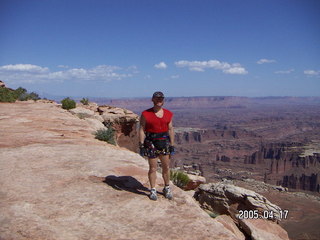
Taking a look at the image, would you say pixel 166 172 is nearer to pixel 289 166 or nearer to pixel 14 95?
pixel 14 95

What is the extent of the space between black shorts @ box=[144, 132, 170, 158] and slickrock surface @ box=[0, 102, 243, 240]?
78cm

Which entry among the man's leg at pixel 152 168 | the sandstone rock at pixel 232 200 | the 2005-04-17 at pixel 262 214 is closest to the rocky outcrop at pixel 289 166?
the sandstone rock at pixel 232 200

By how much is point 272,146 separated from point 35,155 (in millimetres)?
128641

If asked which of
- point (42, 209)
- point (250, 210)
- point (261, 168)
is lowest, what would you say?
point (261, 168)

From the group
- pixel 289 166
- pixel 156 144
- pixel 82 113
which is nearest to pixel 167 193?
pixel 156 144

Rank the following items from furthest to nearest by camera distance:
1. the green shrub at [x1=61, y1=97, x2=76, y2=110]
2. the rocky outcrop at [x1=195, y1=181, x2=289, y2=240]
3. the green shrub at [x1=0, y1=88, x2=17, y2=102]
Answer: the green shrub at [x1=0, y1=88, x2=17, y2=102], the green shrub at [x1=61, y1=97, x2=76, y2=110], the rocky outcrop at [x1=195, y1=181, x2=289, y2=240]

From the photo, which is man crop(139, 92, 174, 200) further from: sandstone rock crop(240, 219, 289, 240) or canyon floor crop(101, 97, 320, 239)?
canyon floor crop(101, 97, 320, 239)

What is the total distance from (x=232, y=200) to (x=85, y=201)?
5.17 m

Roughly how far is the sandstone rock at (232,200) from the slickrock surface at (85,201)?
107 inches

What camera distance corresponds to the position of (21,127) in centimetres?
1013

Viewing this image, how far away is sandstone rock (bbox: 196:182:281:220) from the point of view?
770 centimetres

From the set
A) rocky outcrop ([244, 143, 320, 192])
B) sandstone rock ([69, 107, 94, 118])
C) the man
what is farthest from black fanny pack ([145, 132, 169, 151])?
rocky outcrop ([244, 143, 320, 192])

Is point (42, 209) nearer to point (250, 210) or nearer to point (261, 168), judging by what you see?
point (250, 210)

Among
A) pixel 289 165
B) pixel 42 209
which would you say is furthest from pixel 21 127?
pixel 289 165
